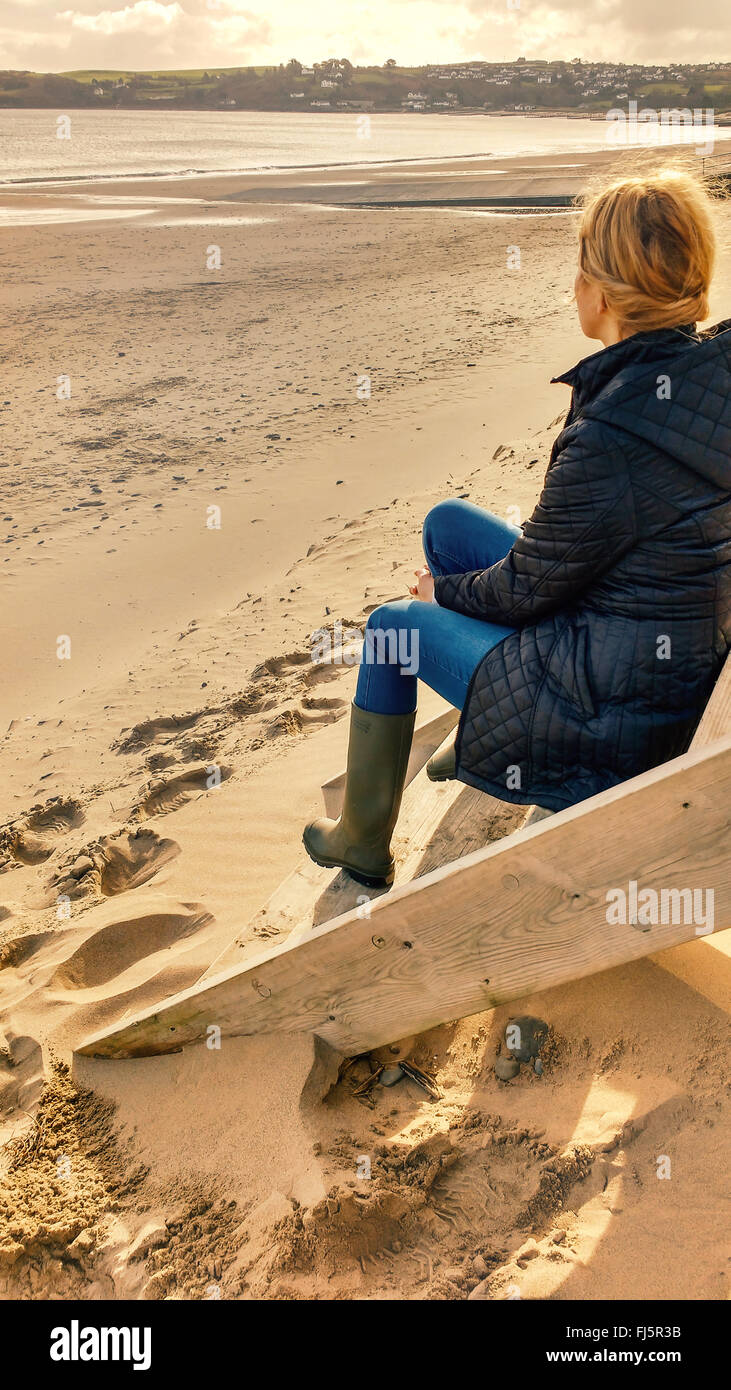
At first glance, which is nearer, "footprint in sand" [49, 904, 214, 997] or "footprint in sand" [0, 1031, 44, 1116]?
"footprint in sand" [0, 1031, 44, 1116]

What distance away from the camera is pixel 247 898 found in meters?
3.25

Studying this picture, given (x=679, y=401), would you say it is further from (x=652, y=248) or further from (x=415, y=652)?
(x=415, y=652)

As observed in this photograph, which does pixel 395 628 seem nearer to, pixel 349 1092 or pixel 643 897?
pixel 643 897

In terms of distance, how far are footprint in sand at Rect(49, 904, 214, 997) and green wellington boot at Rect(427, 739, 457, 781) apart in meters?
0.89

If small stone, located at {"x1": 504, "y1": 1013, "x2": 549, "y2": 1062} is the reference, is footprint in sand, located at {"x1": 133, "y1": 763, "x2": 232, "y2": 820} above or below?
below

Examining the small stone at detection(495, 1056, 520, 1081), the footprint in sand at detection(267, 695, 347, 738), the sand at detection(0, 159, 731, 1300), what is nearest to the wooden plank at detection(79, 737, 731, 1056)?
the sand at detection(0, 159, 731, 1300)

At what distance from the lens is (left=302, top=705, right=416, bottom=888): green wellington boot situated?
8.22ft

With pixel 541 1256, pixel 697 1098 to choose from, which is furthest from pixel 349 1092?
pixel 697 1098

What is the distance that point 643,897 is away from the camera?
1796 millimetres

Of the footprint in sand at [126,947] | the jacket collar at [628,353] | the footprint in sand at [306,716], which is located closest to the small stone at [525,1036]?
the footprint in sand at [126,947]

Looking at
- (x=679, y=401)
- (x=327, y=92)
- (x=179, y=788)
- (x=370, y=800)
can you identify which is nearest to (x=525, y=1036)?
(x=370, y=800)

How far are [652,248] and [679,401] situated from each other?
1.01 ft

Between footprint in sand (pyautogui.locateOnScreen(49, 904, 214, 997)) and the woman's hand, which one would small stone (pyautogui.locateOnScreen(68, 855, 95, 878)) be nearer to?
footprint in sand (pyautogui.locateOnScreen(49, 904, 214, 997))
